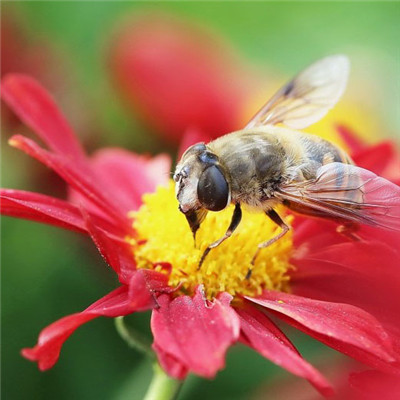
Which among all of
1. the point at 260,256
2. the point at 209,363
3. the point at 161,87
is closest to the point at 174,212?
the point at 260,256

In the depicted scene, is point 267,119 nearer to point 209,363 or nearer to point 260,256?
point 260,256

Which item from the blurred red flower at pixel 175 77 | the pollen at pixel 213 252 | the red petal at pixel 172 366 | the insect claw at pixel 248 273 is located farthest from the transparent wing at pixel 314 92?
the red petal at pixel 172 366

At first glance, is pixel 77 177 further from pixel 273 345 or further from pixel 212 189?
pixel 273 345

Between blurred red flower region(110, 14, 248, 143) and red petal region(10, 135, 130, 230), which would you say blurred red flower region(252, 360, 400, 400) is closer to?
red petal region(10, 135, 130, 230)

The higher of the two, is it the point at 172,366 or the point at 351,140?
the point at 172,366

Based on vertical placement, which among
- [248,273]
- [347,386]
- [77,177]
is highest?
[77,177]

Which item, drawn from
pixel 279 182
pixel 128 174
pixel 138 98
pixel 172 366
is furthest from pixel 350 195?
pixel 138 98
